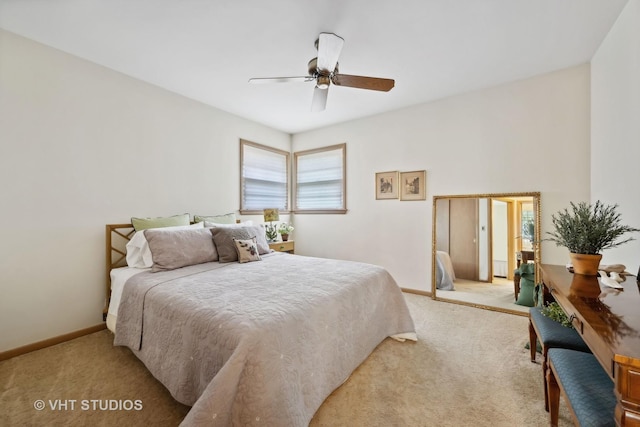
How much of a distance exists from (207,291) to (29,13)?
2466 millimetres

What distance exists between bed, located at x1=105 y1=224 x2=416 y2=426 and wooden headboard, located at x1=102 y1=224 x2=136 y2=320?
18cm

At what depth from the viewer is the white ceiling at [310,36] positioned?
187 centimetres

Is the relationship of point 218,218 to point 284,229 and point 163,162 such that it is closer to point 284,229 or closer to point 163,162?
point 163,162

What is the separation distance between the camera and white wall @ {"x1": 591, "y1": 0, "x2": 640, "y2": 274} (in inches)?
69.9

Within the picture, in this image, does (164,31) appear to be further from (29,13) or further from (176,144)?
(176,144)

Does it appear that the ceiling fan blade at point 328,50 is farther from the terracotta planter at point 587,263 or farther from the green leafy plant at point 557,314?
the green leafy plant at point 557,314

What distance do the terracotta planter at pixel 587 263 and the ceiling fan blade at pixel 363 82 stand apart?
1781 millimetres

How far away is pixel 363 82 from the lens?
7.27 ft

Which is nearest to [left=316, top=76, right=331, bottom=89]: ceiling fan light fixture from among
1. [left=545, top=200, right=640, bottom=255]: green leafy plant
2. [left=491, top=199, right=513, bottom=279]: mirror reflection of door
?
[left=545, top=200, right=640, bottom=255]: green leafy plant

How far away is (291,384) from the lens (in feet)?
4.17

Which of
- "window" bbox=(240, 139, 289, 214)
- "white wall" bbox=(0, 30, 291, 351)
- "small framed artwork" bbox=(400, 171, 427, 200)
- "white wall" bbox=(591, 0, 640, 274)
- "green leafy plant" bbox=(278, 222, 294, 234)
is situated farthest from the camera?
"green leafy plant" bbox=(278, 222, 294, 234)

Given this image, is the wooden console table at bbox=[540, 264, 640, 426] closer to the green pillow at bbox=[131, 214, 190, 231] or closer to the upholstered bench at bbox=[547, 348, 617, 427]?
the upholstered bench at bbox=[547, 348, 617, 427]

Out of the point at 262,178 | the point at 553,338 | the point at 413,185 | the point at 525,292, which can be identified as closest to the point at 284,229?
the point at 262,178

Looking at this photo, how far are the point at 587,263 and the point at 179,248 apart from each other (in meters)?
3.07
